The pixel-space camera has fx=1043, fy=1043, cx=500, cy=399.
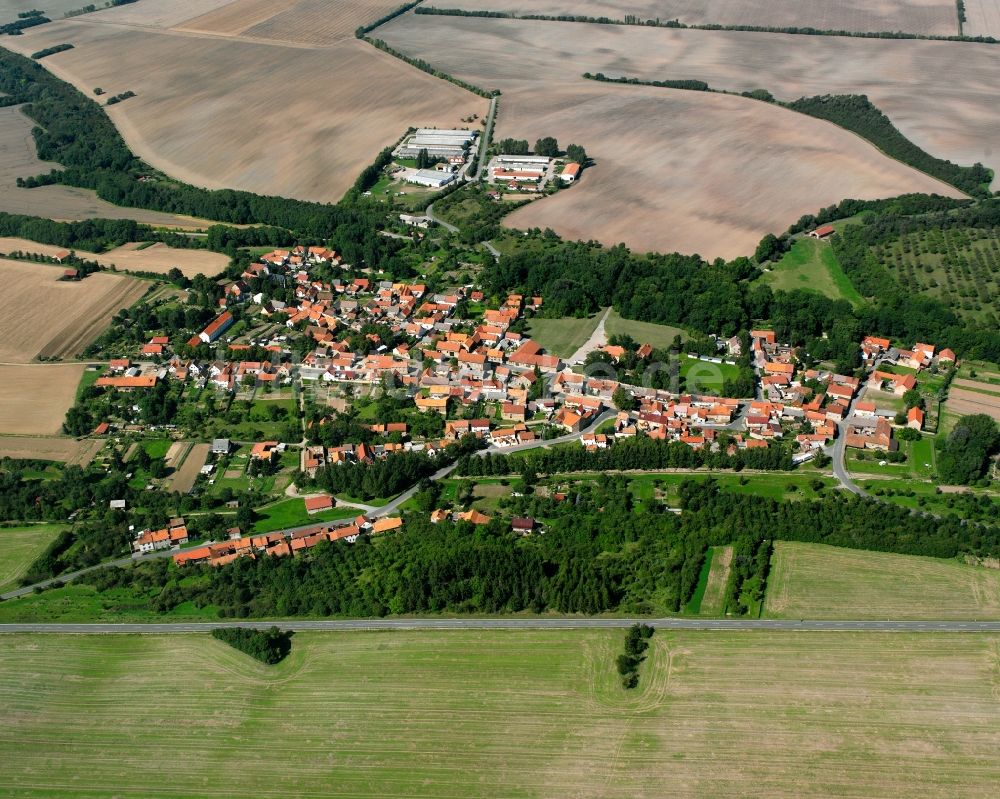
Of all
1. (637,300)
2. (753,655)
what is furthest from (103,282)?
(753,655)

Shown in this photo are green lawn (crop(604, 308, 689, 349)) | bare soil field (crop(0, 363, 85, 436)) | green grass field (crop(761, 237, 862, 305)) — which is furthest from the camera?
green grass field (crop(761, 237, 862, 305))

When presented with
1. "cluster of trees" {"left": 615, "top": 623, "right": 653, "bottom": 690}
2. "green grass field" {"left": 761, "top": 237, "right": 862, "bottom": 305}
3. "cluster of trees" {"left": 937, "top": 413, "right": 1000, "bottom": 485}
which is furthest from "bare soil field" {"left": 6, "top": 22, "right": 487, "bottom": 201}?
"cluster of trees" {"left": 615, "top": 623, "right": 653, "bottom": 690}

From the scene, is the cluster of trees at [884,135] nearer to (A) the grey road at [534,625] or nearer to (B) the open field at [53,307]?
(A) the grey road at [534,625]

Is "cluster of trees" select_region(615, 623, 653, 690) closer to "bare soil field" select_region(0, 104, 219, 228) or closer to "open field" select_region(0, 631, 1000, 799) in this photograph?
"open field" select_region(0, 631, 1000, 799)

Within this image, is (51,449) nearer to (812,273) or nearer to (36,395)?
(36,395)

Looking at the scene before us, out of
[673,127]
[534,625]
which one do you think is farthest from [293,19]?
[534,625]

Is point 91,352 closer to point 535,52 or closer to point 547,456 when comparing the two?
point 547,456
